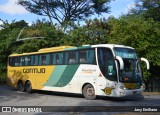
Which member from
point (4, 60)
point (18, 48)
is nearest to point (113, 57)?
point (18, 48)

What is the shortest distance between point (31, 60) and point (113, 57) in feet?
28.2

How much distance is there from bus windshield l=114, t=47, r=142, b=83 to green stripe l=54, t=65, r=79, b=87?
124 inches

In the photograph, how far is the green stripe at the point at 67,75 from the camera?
21763 mm

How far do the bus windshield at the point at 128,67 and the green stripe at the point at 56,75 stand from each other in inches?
168

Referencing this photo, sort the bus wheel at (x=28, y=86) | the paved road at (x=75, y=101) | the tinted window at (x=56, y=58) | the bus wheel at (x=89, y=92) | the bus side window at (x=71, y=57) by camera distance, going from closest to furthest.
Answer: the paved road at (x=75, y=101) → the bus wheel at (x=89, y=92) → the bus side window at (x=71, y=57) → the tinted window at (x=56, y=58) → the bus wheel at (x=28, y=86)

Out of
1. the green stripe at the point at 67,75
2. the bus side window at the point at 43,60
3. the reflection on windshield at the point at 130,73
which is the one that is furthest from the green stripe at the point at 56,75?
the reflection on windshield at the point at 130,73

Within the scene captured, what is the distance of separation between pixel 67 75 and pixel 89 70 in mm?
2223

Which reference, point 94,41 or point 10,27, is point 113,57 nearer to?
point 94,41

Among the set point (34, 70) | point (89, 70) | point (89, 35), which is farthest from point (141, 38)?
point (89, 70)

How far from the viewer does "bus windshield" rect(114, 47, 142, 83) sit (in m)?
19.4

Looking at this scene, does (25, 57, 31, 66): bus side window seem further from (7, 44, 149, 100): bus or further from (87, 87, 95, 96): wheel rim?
(87, 87, 95, 96): wheel rim

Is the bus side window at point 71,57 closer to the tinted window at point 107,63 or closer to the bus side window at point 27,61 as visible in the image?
the tinted window at point 107,63

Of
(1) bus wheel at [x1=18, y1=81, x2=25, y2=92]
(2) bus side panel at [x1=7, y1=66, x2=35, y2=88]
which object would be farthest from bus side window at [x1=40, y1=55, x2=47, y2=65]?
(1) bus wheel at [x1=18, y1=81, x2=25, y2=92]

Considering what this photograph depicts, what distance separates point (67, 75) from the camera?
2228 cm
